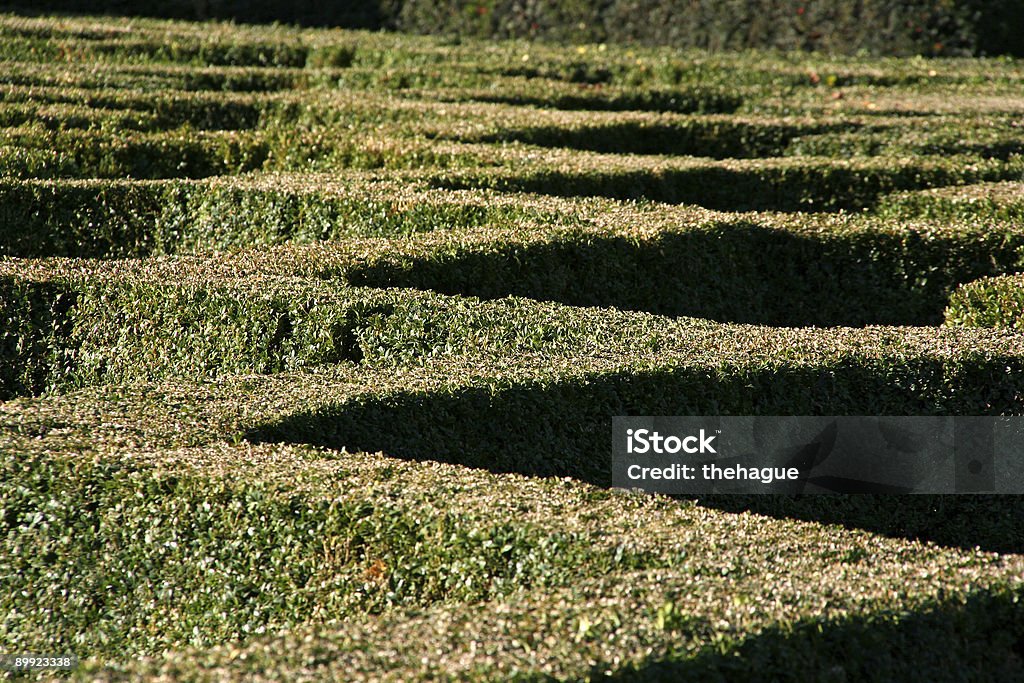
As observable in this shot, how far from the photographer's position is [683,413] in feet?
19.2

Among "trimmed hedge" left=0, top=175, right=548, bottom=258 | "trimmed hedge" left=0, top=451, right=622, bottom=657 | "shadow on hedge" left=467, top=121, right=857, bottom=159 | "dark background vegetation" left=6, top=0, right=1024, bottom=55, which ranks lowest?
"trimmed hedge" left=0, top=451, right=622, bottom=657

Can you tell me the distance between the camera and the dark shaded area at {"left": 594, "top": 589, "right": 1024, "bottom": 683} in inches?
137

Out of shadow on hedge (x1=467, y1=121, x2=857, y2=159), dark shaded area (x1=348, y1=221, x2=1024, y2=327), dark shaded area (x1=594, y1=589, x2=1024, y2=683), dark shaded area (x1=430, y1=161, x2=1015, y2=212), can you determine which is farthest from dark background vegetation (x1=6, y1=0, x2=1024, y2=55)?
dark shaded area (x1=594, y1=589, x2=1024, y2=683)

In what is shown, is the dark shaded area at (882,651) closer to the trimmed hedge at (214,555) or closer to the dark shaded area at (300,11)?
the trimmed hedge at (214,555)

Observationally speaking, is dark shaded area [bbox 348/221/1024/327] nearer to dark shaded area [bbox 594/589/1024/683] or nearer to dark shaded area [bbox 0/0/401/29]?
dark shaded area [bbox 594/589/1024/683]

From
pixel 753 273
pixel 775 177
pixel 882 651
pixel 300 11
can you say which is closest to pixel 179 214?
pixel 753 273

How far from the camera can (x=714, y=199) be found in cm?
1098

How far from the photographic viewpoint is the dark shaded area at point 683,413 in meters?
5.50

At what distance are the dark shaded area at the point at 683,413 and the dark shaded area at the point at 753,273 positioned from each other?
2380 mm

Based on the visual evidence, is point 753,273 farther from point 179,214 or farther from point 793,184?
point 179,214

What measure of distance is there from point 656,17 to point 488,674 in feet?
68.9

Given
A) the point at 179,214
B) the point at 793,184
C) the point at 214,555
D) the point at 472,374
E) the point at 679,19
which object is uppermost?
the point at 679,19

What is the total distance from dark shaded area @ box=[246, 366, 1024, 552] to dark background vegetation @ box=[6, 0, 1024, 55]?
54.5 ft

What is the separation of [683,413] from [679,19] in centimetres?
1825
